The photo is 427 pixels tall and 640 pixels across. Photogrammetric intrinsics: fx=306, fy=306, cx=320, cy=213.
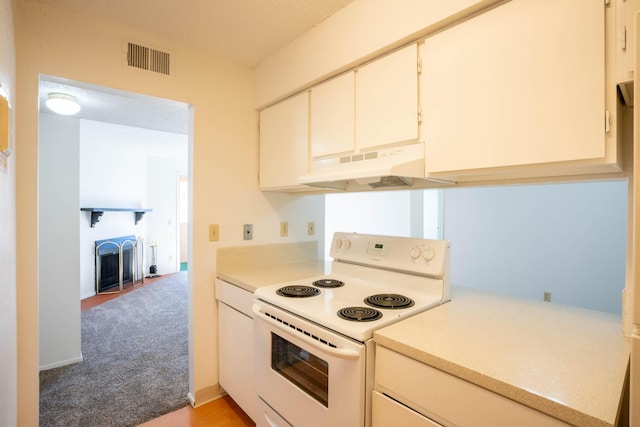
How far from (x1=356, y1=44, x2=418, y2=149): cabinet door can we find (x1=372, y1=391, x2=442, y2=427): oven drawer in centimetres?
102

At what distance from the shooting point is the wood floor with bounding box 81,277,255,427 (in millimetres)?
1836

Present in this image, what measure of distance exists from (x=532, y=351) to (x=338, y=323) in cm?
60

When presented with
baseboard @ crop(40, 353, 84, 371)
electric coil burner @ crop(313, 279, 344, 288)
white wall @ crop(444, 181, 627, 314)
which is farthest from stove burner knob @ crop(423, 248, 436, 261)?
baseboard @ crop(40, 353, 84, 371)

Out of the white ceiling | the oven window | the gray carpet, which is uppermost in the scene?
the white ceiling

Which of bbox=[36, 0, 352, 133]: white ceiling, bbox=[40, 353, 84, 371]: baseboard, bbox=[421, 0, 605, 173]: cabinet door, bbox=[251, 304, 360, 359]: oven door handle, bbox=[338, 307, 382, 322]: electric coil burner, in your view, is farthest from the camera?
bbox=[40, 353, 84, 371]: baseboard

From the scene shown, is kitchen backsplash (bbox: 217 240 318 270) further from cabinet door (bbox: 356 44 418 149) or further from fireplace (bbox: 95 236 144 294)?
fireplace (bbox: 95 236 144 294)

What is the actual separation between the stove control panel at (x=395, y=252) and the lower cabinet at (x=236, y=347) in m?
0.62

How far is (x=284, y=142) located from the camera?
6.63 ft

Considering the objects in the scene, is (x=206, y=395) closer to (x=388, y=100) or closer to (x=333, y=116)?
(x=333, y=116)

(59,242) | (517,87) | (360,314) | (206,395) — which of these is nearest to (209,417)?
(206,395)

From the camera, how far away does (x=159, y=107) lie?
2.50 meters

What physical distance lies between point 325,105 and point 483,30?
841 millimetres

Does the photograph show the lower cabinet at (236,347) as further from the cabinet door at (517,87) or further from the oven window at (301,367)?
the cabinet door at (517,87)

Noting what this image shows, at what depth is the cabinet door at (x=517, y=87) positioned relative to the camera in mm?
898
